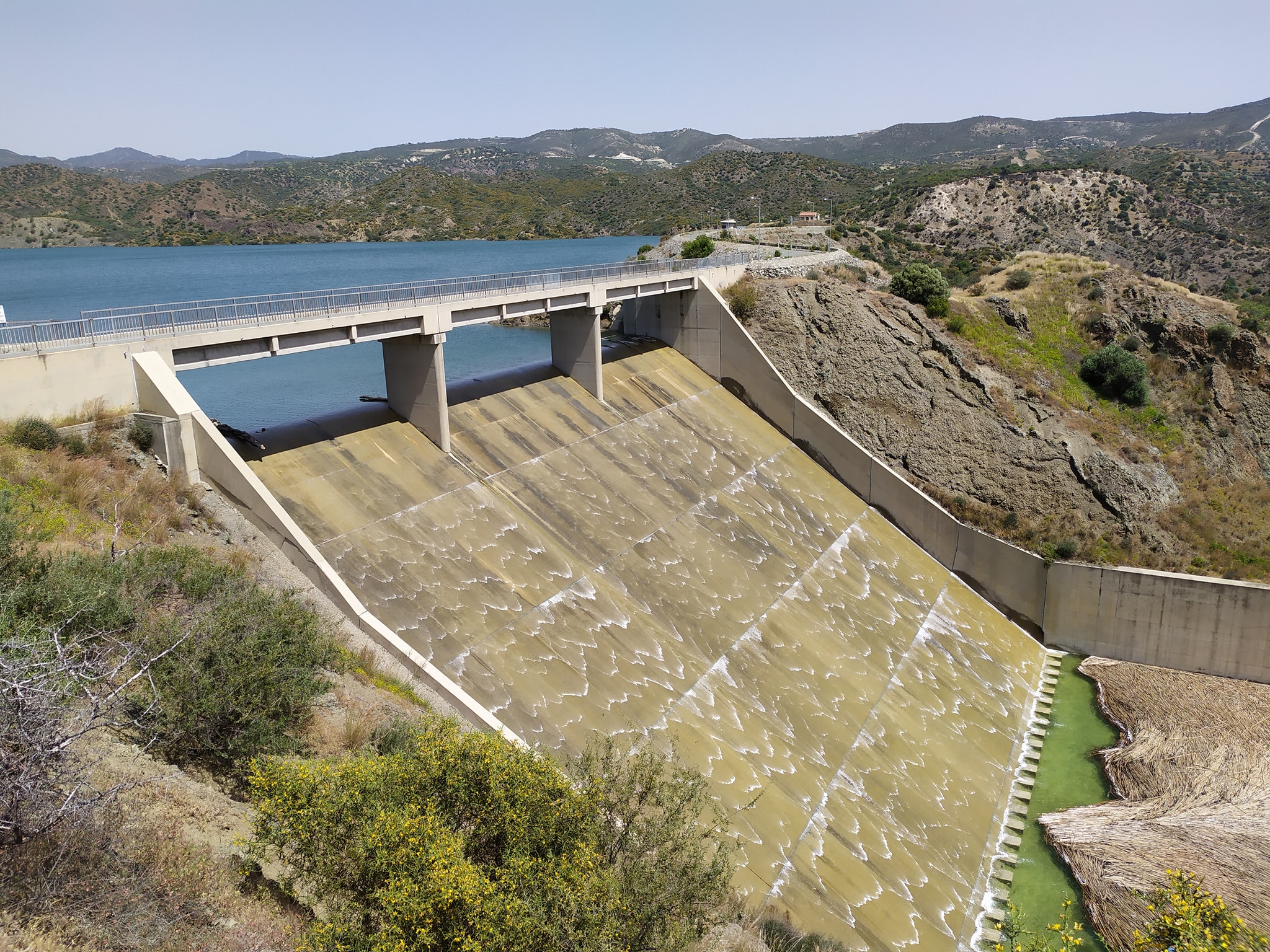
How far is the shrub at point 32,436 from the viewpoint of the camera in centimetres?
1491

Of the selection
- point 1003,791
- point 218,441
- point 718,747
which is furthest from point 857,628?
point 218,441

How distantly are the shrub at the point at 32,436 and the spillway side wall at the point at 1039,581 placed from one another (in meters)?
24.5

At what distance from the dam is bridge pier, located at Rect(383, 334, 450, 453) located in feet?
0.33

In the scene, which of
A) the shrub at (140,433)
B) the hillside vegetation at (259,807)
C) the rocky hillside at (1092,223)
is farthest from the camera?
the rocky hillside at (1092,223)

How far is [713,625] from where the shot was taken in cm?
2161

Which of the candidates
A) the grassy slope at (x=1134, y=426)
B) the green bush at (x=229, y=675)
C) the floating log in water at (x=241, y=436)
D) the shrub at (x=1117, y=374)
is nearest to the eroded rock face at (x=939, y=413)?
the grassy slope at (x=1134, y=426)

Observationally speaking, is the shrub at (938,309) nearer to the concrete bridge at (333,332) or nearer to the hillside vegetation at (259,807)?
the concrete bridge at (333,332)

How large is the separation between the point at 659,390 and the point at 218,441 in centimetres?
1801

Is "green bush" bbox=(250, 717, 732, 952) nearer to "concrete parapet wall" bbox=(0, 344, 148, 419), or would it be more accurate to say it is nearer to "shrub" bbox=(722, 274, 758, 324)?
"concrete parapet wall" bbox=(0, 344, 148, 419)

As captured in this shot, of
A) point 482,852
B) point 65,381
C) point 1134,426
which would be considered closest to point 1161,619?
point 1134,426

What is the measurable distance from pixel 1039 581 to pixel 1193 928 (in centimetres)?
2310

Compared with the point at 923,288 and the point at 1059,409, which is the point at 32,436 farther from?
the point at 1059,409

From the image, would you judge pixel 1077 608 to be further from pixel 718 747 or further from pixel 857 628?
pixel 718 747


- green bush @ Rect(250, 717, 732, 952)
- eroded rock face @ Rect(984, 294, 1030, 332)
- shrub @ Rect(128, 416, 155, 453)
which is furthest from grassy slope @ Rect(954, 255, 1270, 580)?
shrub @ Rect(128, 416, 155, 453)
